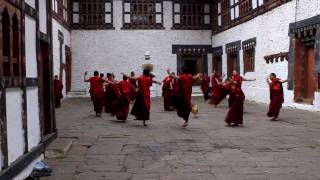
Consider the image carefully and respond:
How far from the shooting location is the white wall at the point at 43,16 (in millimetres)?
7978

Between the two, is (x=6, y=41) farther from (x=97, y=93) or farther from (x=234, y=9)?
(x=234, y=9)

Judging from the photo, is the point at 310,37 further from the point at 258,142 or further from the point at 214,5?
the point at 214,5

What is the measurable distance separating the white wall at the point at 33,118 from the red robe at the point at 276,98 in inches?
296

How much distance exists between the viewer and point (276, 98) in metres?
13.3

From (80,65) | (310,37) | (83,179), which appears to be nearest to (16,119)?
(83,179)

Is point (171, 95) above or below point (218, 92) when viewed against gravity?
above

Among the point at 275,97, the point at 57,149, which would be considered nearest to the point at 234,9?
the point at 275,97

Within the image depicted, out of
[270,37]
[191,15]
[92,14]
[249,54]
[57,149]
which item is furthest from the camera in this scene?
[191,15]

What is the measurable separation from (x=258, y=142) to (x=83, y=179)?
4.12 m

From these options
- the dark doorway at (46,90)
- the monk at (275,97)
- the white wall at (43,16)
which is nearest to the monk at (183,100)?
the monk at (275,97)

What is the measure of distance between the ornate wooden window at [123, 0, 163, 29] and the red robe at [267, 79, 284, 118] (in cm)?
1529

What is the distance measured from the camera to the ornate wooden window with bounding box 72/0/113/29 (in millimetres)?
27531

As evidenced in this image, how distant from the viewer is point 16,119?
596 centimetres

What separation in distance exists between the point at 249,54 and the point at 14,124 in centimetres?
1779
